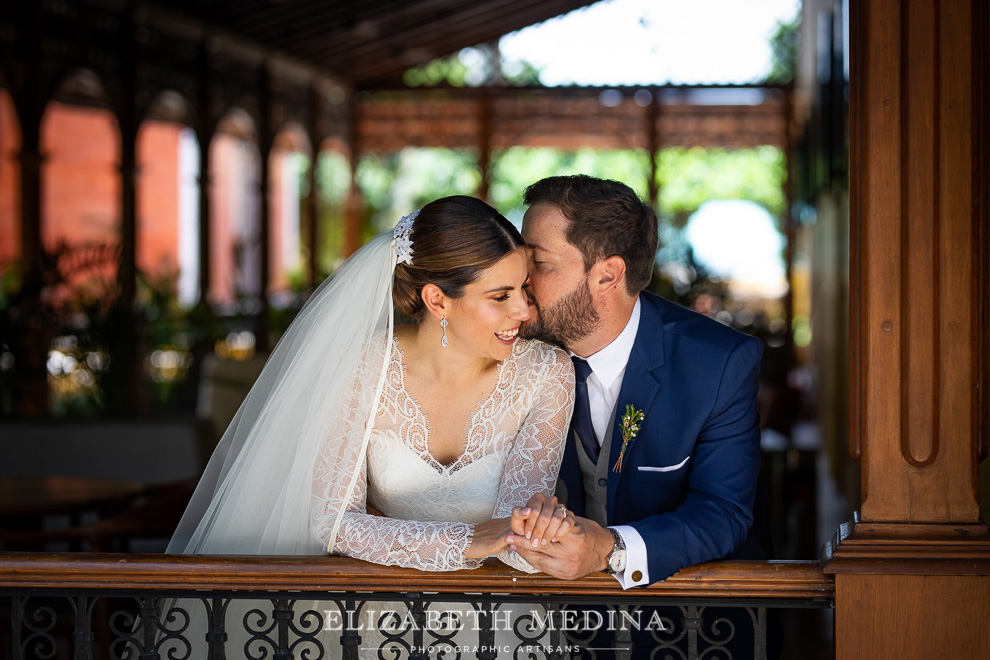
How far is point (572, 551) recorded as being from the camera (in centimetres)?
195

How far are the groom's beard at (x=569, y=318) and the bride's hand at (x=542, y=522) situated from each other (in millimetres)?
615

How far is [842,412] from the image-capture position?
21.4 ft

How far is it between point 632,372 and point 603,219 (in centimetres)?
37

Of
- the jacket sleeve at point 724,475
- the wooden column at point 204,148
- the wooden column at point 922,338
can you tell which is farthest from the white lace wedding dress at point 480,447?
the wooden column at point 204,148

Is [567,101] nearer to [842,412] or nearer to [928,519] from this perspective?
[842,412]

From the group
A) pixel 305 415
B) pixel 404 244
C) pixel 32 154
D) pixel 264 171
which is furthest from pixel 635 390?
pixel 264 171

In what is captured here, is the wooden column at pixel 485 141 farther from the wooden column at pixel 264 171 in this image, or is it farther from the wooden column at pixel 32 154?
the wooden column at pixel 32 154

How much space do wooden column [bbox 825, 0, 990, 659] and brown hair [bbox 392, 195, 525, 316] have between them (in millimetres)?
823

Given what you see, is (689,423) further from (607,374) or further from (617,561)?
(617,561)

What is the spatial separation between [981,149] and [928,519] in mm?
707

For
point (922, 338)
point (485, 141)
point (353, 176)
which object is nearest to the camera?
point (922, 338)

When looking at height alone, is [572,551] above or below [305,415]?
below

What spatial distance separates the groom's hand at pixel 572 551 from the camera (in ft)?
6.40

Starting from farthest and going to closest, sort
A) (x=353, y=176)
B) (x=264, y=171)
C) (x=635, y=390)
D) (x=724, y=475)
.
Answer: (x=353, y=176), (x=264, y=171), (x=635, y=390), (x=724, y=475)
